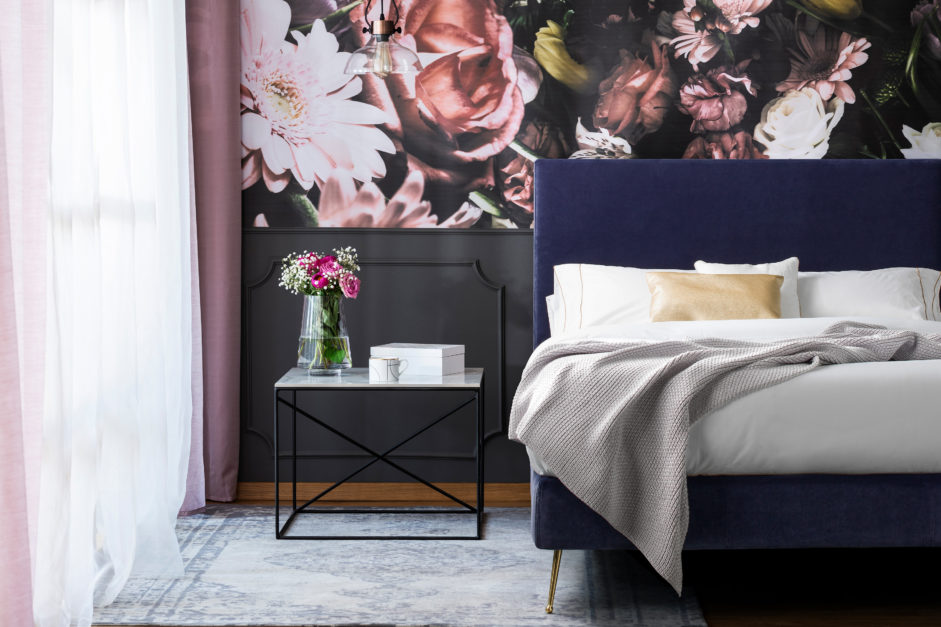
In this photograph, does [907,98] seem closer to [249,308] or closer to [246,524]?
[249,308]

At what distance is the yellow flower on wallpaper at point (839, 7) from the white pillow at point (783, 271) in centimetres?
110

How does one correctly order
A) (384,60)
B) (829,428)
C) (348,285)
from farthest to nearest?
(348,285) < (384,60) < (829,428)

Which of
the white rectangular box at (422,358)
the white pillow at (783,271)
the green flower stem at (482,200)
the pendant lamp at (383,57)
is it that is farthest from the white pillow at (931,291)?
the pendant lamp at (383,57)

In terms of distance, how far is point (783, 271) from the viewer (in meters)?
3.51

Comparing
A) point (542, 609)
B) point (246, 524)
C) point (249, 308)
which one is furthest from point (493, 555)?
point (249, 308)

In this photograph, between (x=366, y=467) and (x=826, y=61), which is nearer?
(x=366, y=467)

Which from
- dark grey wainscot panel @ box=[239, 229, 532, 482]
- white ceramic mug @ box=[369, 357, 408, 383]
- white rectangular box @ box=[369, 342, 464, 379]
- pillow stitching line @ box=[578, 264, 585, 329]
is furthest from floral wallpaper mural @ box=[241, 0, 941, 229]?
white ceramic mug @ box=[369, 357, 408, 383]

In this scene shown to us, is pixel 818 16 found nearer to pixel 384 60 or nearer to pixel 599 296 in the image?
pixel 599 296

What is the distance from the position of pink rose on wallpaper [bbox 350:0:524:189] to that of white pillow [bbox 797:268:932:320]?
142cm

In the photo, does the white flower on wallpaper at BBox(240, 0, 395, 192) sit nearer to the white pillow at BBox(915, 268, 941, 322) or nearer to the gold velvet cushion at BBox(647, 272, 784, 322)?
the gold velvet cushion at BBox(647, 272, 784, 322)

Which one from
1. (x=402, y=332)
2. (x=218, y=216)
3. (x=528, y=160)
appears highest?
(x=528, y=160)

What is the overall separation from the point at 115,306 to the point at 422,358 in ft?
3.83

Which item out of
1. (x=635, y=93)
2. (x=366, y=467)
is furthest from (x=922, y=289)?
(x=366, y=467)

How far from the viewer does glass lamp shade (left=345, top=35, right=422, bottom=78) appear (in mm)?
3219
